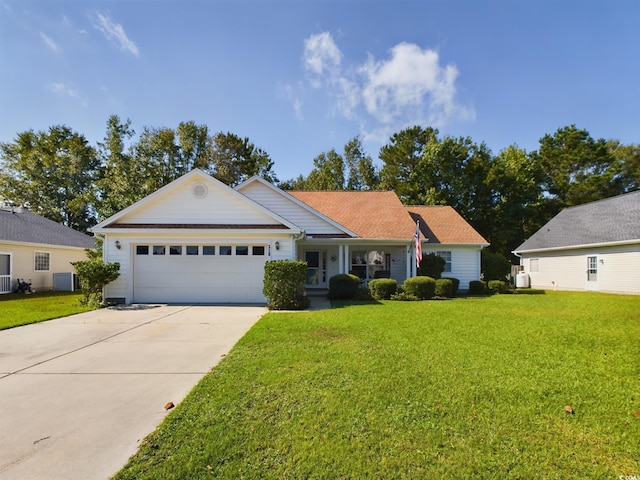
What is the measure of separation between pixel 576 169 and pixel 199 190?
3745 cm

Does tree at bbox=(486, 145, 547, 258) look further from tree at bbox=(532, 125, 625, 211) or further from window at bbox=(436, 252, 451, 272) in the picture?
window at bbox=(436, 252, 451, 272)

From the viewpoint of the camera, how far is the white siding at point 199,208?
12.7m

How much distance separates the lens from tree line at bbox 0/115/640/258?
29734 millimetres

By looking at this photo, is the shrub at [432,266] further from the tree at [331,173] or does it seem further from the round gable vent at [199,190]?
the tree at [331,173]

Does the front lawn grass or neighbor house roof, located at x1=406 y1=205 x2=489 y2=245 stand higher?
neighbor house roof, located at x1=406 y1=205 x2=489 y2=245

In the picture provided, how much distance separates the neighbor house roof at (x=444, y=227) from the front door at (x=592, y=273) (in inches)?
250

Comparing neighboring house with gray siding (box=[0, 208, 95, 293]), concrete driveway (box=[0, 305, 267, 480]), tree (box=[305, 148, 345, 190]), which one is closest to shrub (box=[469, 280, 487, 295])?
concrete driveway (box=[0, 305, 267, 480])

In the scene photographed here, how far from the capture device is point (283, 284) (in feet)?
36.4

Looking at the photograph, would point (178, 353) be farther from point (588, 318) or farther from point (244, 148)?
point (244, 148)

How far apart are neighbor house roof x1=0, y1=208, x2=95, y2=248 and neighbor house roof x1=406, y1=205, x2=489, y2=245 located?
2199 cm

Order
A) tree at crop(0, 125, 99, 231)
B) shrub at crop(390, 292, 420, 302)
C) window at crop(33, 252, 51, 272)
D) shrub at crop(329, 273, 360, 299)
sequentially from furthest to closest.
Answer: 1. tree at crop(0, 125, 99, 231)
2. window at crop(33, 252, 51, 272)
3. shrub at crop(329, 273, 360, 299)
4. shrub at crop(390, 292, 420, 302)

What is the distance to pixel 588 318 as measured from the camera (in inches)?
351

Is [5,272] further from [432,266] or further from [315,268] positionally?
[432,266]

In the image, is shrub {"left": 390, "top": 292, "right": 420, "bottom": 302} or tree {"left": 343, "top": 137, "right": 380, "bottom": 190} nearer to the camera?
shrub {"left": 390, "top": 292, "right": 420, "bottom": 302}
